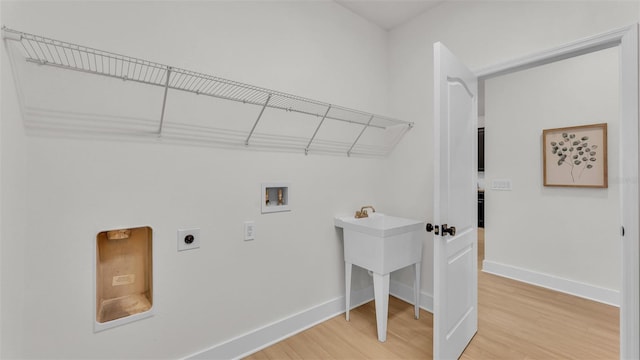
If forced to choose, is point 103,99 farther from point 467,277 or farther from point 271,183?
point 467,277

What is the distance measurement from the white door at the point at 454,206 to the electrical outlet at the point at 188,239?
136 centimetres

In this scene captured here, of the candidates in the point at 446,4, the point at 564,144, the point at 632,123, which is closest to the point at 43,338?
the point at 632,123

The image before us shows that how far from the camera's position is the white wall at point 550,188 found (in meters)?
2.47

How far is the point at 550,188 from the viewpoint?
2.84m

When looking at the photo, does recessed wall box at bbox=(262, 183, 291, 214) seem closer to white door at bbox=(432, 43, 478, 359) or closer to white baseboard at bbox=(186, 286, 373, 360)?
white baseboard at bbox=(186, 286, 373, 360)

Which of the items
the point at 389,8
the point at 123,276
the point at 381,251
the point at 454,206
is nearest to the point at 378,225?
the point at 381,251

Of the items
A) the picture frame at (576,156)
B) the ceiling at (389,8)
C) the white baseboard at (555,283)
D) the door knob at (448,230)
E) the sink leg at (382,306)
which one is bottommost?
the white baseboard at (555,283)

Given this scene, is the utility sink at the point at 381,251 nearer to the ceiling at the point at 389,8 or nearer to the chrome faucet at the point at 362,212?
the chrome faucet at the point at 362,212

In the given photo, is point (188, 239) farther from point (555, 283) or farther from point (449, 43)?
point (555, 283)

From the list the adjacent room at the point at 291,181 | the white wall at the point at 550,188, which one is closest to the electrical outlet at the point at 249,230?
the adjacent room at the point at 291,181

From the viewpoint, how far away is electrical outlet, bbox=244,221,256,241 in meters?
1.74

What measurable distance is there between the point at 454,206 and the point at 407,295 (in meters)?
1.23

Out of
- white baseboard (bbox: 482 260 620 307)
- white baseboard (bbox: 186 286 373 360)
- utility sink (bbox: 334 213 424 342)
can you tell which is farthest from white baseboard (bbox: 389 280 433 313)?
white baseboard (bbox: 482 260 620 307)

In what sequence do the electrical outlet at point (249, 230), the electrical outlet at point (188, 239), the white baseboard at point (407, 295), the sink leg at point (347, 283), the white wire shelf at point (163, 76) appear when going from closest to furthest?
the white wire shelf at point (163, 76), the electrical outlet at point (188, 239), the electrical outlet at point (249, 230), the sink leg at point (347, 283), the white baseboard at point (407, 295)
